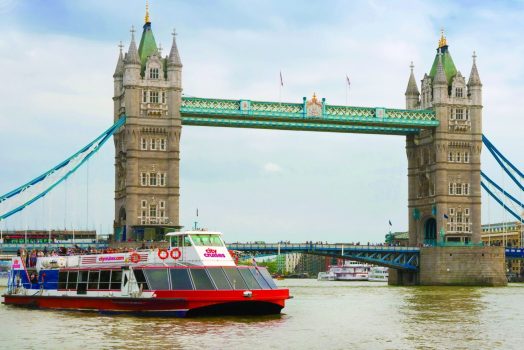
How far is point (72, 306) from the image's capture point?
170 feet

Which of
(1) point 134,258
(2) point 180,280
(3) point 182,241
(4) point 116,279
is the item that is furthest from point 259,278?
(4) point 116,279

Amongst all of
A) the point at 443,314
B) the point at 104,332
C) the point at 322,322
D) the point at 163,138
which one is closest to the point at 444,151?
the point at 163,138

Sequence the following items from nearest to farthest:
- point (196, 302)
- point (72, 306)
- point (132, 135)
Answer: point (196, 302) → point (72, 306) → point (132, 135)

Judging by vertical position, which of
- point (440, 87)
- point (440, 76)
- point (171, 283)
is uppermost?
point (440, 76)

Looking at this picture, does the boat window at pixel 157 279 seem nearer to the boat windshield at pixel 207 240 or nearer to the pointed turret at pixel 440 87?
the boat windshield at pixel 207 240

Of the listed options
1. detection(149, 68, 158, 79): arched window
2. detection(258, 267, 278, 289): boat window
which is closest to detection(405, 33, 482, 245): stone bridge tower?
detection(149, 68, 158, 79): arched window

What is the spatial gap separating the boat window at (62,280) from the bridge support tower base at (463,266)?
2345 inches

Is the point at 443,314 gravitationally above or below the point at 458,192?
below

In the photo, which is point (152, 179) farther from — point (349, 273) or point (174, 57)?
point (349, 273)

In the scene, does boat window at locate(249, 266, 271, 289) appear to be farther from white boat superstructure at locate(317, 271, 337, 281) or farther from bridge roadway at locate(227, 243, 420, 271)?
white boat superstructure at locate(317, 271, 337, 281)

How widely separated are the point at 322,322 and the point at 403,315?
697cm

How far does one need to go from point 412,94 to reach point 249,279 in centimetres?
7573

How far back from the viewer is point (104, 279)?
165 ft

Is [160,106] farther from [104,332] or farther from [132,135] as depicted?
[104,332]
